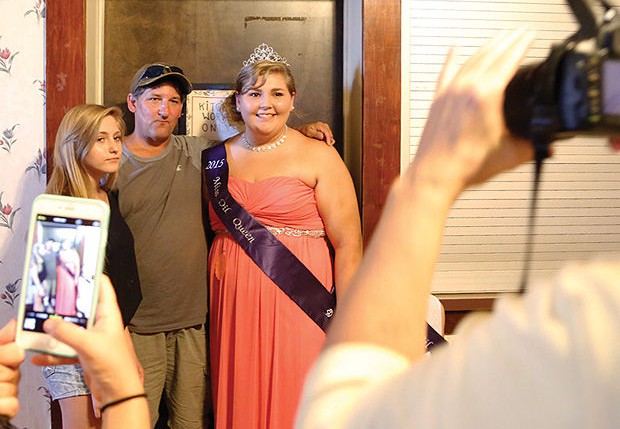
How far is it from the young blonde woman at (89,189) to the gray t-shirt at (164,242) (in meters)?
0.10

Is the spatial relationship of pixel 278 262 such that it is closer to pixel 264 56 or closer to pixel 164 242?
pixel 164 242

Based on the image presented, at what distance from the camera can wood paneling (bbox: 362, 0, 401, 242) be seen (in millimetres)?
2014

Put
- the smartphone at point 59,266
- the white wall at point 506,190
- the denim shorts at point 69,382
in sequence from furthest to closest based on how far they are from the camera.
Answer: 1. the white wall at point 506,190
2. the denim shorts at point 69,382
3. the smartphone at point 59,266

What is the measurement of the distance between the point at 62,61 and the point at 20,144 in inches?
11.4

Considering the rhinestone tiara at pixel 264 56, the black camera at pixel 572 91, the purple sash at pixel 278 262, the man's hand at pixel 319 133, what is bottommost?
the purple sash at pixel 278 262

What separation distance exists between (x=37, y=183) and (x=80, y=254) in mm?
1208

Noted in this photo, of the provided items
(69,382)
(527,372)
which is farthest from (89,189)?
(527,372)

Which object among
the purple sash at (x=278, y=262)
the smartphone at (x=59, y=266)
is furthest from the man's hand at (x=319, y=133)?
the smartphone at (x=59, y=266)

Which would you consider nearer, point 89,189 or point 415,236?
point 415,236

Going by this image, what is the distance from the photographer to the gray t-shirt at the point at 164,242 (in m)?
1.92

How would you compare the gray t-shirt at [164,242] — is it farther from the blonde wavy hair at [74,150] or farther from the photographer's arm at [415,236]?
the photographer's arm at [415,236]

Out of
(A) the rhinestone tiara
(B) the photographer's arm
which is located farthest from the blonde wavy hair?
(B) the photographer's arm

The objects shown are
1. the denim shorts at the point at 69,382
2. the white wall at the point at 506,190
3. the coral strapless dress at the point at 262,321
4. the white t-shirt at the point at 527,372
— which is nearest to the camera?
the white t-shirt at the point at 527,372

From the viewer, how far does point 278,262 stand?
74.9 inches
